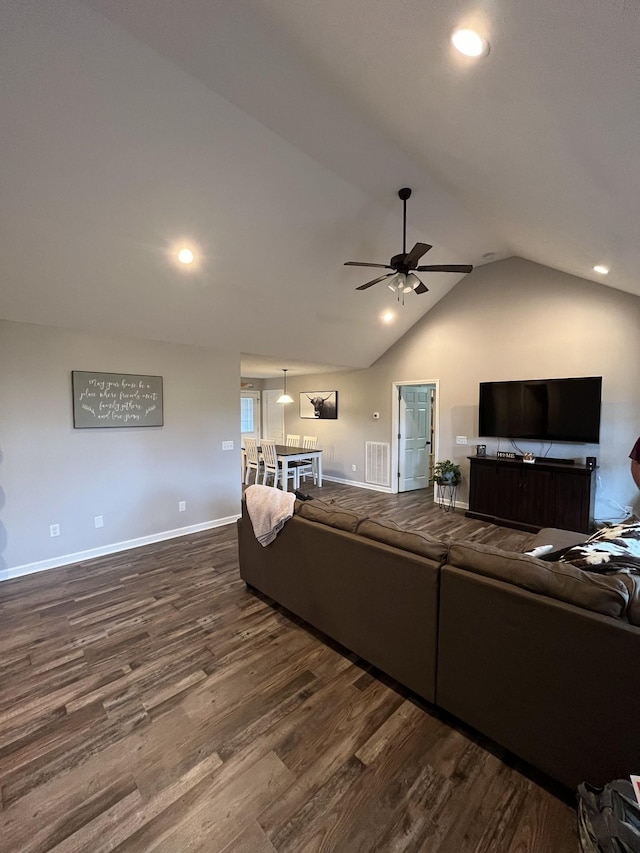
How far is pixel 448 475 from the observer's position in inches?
228

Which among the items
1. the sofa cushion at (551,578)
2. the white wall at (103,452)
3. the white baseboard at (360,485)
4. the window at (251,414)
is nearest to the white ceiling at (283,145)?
the white wall at (103,452)

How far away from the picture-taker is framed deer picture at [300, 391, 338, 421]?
26.1 feet

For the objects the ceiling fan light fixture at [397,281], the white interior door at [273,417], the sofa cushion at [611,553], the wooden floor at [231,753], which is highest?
the ceiling fan light fixture at [397,281]

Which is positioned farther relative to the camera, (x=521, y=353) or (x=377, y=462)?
(x=377, y=462)

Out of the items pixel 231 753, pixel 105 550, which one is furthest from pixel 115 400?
pixel 231 753

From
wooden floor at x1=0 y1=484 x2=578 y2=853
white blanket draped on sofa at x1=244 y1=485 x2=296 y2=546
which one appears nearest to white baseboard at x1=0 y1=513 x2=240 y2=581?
wooden floor at x1=0 y1=484 x2=578 y2=853

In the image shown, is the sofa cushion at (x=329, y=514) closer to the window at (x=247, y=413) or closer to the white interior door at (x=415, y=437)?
the white interior door at (x=415, y=437)

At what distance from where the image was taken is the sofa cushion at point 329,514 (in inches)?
90.7

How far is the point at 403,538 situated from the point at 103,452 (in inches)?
138

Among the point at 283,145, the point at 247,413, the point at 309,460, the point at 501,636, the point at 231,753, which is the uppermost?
the point at 283,145

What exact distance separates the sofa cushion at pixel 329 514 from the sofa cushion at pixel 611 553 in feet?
3.77

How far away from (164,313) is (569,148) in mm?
3692

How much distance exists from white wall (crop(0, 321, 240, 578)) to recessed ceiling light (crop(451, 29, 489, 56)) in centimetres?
389

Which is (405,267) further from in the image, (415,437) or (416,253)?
(415,437)
